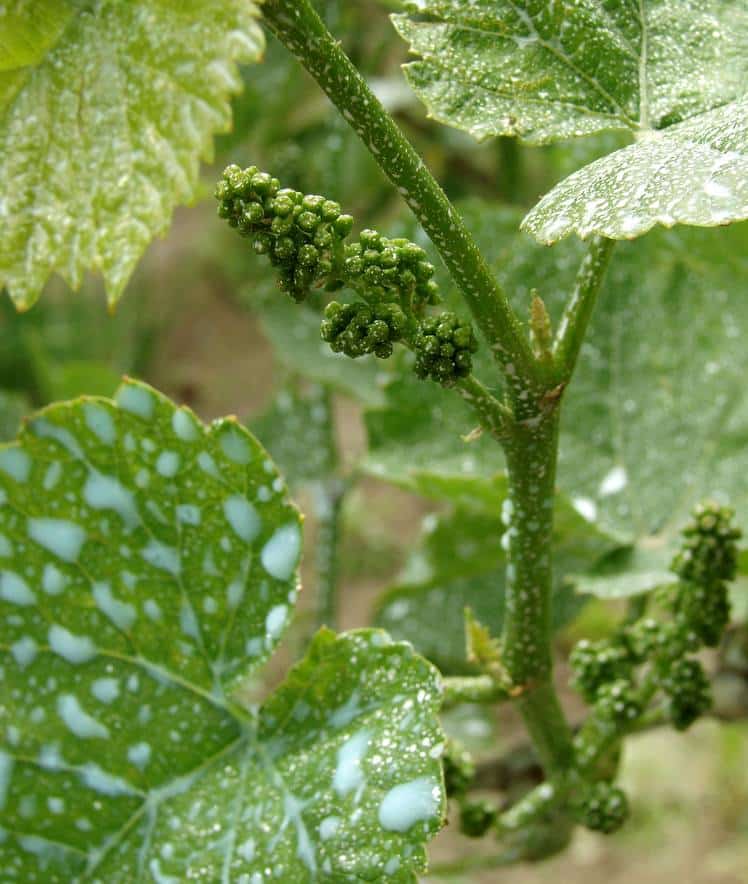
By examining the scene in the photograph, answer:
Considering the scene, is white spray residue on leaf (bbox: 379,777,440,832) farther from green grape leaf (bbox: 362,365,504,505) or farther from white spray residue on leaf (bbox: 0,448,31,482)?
green grape leaf (bbox: 362,365,504,505)

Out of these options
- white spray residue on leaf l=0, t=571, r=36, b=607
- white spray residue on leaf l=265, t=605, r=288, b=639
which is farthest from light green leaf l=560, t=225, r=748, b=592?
white spray residue on leaf l=0, t=571, r=36, b=607

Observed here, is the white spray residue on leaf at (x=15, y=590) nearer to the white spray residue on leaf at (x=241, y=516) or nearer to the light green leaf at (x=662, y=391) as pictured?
the white spray residue on leaf at (x=241, y=516)

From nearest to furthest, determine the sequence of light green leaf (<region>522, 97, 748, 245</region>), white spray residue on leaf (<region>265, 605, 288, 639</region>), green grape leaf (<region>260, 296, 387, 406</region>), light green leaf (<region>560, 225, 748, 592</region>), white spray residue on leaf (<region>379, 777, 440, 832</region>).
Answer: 1. light green leaf (<region>522, 97, 748, 245</region>)
2. white spray residue on leaf (<region>379, 777, 440, 832</region>)
3. white spray residue on leaf (<region>265, 605, 288, 639</region>)
4. light green leaf (<region>560, 225, 748, 592</region>)
5. green grape leaf (<region>260, 296, 387, 406</region>)

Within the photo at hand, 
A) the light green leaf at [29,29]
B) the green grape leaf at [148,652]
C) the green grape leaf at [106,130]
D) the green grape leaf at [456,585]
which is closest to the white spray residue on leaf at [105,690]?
the green grape leaf at [148,652]

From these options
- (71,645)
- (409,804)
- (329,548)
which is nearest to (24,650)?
(71,645)

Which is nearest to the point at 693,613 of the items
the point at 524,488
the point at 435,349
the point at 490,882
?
the point at 524,488

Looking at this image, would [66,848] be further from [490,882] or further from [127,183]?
[490,882]
